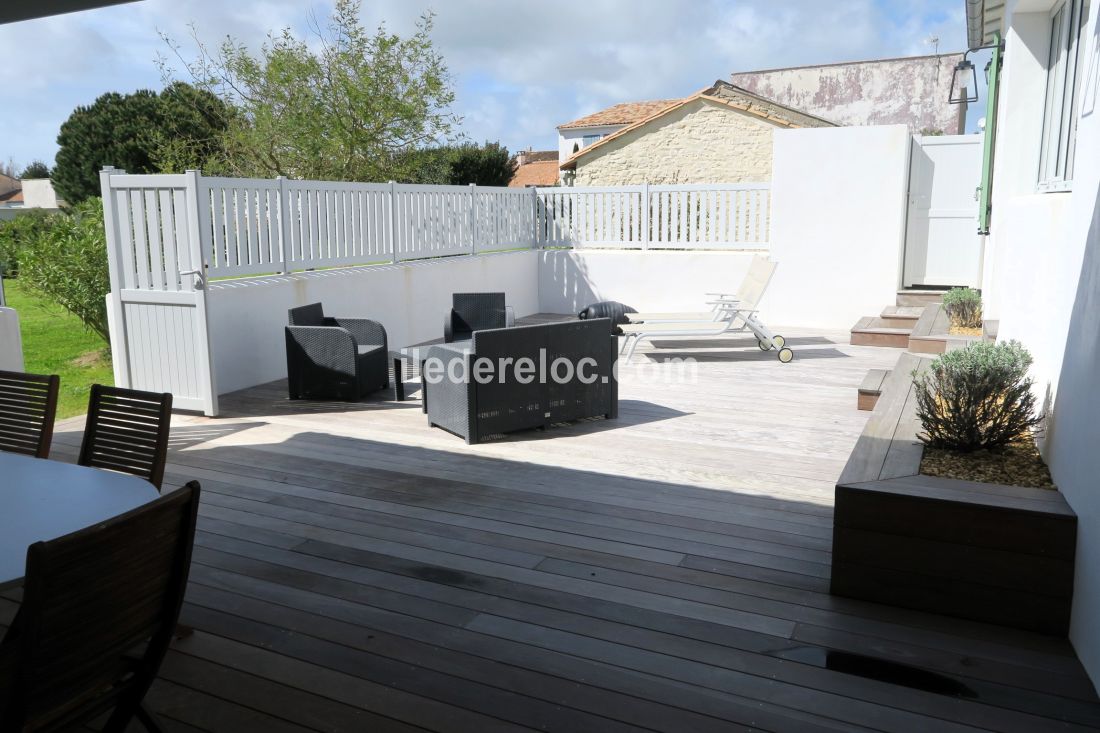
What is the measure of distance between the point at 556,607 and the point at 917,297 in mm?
8494

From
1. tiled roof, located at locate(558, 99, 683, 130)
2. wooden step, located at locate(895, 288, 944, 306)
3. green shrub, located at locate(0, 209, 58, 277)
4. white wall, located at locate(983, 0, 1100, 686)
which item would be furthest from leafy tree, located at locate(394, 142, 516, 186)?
white wall, located at locate(983, 0, 1100, 686)

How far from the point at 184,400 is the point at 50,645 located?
16.8ft

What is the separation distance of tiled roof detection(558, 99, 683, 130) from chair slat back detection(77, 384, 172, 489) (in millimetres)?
25952

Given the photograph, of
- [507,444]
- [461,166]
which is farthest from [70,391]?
[461,166]

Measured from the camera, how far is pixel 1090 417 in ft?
8.94

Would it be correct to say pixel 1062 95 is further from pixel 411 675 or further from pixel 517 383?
pixel 411 675

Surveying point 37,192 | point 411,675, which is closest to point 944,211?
point 411,675

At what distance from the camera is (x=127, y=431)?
298 centimetres

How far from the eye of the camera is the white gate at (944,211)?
33.2ft

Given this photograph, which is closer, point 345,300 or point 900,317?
point 345,300

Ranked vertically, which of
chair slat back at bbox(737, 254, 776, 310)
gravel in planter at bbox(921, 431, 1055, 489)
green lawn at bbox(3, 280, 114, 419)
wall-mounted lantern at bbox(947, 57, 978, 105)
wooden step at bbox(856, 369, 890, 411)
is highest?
wall-mounted lantern at bbox(947, 57, 978, 105)

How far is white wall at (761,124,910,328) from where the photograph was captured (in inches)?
394

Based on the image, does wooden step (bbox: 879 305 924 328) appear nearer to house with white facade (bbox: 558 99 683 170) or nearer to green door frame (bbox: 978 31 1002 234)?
green door frame (bbox: 978 31 1002 234)

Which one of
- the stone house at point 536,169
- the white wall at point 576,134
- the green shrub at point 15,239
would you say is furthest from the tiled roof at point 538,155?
the green shrub at point 15,239
